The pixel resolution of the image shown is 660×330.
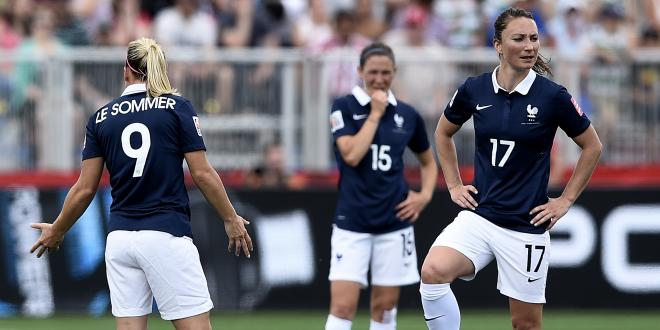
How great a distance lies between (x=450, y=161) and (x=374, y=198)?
1199 millimetres

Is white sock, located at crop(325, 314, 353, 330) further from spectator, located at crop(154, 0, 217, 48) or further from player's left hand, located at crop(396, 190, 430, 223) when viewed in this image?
spectator, located at crop(154, 0, 217, 48)

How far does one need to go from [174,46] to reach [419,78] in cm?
298

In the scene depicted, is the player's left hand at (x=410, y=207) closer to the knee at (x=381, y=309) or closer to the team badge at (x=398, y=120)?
Answer: the team badge at (x=398, y=120)

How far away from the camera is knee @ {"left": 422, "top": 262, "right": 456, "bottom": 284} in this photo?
8.56 meters

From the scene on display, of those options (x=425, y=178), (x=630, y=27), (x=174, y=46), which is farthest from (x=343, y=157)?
(x=630, y=27)

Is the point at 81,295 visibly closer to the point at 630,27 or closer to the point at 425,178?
the point at 425,178

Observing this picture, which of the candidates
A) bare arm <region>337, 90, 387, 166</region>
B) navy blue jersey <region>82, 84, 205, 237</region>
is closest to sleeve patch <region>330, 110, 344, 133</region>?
bare arm <region>337, 90, 387, 166</region>

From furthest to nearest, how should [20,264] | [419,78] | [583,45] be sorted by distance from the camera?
[583,45], [419,78], [20,264]

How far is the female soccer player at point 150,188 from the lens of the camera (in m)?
7.70

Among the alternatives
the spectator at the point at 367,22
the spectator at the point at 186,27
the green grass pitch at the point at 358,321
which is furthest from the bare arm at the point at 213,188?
the spectator at the point at 367,22

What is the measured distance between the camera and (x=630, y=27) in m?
Result: 16.7

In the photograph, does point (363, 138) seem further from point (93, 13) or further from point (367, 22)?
point (93, 13)

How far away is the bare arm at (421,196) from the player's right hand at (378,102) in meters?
0.63

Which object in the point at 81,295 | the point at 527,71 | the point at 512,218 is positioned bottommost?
the point at 81,295
